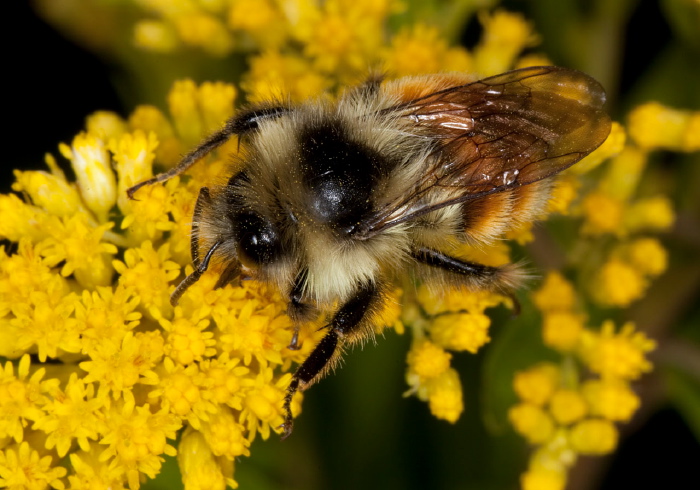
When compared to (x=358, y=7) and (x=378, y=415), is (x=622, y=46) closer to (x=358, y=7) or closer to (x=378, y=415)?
(x=358, y=7)

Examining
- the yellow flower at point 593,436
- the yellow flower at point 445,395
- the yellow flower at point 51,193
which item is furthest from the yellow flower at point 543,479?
the yellow flower at point 51,193

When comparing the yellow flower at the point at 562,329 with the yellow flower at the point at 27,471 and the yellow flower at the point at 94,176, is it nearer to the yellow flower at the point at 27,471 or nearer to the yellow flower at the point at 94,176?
the yellow flower at the point at 94,176

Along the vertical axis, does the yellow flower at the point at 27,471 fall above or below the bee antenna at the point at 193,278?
below

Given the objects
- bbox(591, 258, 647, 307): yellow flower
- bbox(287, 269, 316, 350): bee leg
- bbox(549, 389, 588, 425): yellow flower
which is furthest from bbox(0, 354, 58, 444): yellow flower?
bbox(591, 258, 647, 307): yellow flower

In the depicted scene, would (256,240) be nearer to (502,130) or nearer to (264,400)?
(264,400)

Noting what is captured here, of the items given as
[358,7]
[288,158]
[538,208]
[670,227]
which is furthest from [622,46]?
[288,158]

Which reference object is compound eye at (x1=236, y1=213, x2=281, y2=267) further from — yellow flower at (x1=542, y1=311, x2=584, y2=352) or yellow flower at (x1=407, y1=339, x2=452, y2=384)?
yellow flower at (x1=542, y1=311, x2=584, y2=352)
